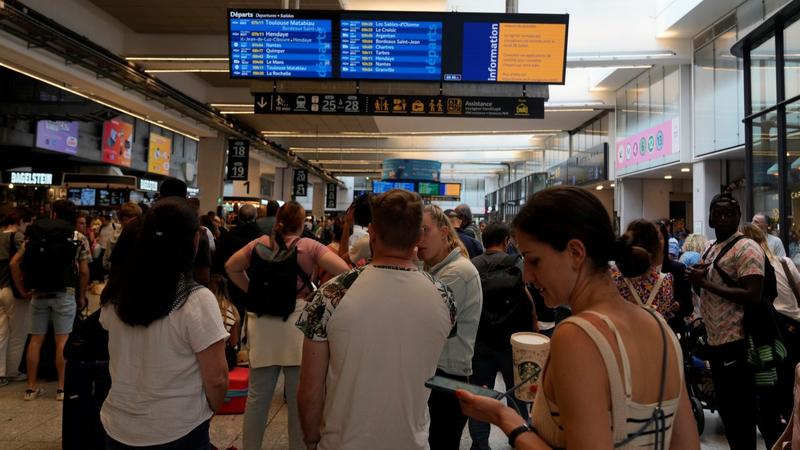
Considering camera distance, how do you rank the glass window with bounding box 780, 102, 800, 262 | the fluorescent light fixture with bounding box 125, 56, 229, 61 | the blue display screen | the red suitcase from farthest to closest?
the fluorescent light fixture with bounding box 125, 56, 229, 61 → the glass window with bounding box 780, 102, 800, 262 → the blue display screen → the red suitcase

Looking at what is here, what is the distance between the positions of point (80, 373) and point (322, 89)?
491cm

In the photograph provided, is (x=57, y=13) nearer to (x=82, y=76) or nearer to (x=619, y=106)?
(x=82, y=76)

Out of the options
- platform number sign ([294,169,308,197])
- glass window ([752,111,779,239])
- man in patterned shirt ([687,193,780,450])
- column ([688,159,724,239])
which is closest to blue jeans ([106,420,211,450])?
man in patterned shirt ([687,193,780,450])

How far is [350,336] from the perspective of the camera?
1632mm

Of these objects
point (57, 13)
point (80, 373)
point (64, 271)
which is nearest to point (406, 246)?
point (80, 373)

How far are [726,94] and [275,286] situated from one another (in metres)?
11.0

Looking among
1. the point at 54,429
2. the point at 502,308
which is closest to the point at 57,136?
the point at 54,429

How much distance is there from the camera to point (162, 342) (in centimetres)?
175

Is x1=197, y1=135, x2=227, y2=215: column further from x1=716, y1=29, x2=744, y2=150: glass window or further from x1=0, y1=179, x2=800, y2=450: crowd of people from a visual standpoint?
x1=716, y1=29, x2=744, y2=150: glass window

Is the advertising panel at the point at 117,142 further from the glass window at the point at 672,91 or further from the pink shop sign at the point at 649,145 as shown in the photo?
the glass window at the point at 672,91

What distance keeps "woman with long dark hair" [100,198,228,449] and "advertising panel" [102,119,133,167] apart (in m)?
19.8

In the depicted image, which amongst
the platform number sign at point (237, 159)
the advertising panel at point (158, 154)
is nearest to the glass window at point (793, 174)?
the platform number sign at point (237, 159)

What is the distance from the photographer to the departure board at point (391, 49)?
6.15m

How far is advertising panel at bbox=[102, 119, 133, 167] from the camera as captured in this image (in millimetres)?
18797
